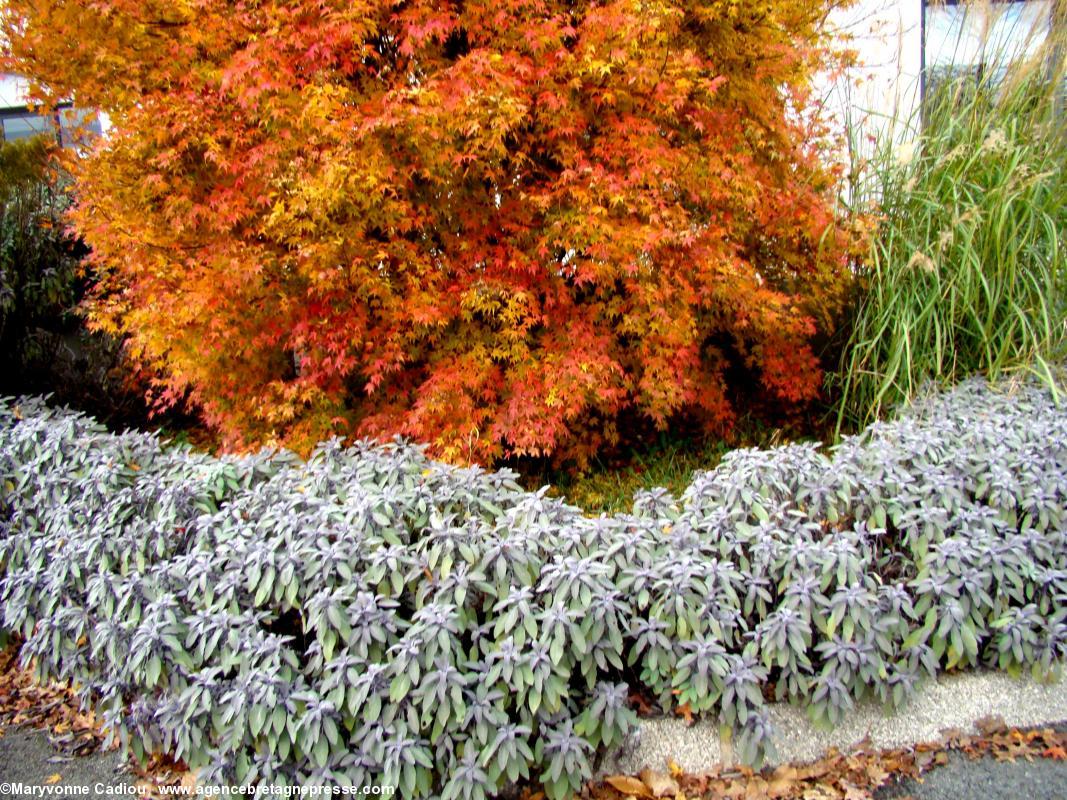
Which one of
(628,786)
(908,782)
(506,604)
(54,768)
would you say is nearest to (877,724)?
(908,782)

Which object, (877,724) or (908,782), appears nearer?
(908,782)

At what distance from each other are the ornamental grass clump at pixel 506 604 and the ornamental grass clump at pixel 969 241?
1067mm

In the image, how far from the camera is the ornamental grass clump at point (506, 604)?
2.37m

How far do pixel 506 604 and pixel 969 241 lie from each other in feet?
10.9

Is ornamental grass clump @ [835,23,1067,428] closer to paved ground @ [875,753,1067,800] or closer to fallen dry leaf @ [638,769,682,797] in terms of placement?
paved ground @ [875,753,1067,800]

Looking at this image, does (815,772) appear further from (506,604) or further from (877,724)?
(506,604)

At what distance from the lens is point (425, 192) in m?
3.97

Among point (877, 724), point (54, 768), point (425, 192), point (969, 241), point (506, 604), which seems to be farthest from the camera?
point (969, 241)

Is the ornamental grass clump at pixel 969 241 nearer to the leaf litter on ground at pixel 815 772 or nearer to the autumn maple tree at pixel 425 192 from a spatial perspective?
the autumn maple tree at pixel 425 192

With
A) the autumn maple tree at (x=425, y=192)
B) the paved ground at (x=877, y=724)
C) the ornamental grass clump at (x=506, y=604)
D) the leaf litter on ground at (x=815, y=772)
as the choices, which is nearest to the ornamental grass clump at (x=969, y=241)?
the autumn maple tree at (x=425, y=192)

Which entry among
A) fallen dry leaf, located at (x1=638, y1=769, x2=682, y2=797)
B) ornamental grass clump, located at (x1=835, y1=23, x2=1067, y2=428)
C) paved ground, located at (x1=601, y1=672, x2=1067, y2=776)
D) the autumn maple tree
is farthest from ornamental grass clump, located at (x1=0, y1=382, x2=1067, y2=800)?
ornamental grass clump, located at (x1=835, y1=23, x2=1067, y2=428)

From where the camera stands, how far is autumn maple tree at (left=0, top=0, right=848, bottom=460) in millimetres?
3586

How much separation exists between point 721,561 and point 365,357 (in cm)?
203

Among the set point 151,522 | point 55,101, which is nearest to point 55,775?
point 151,522
